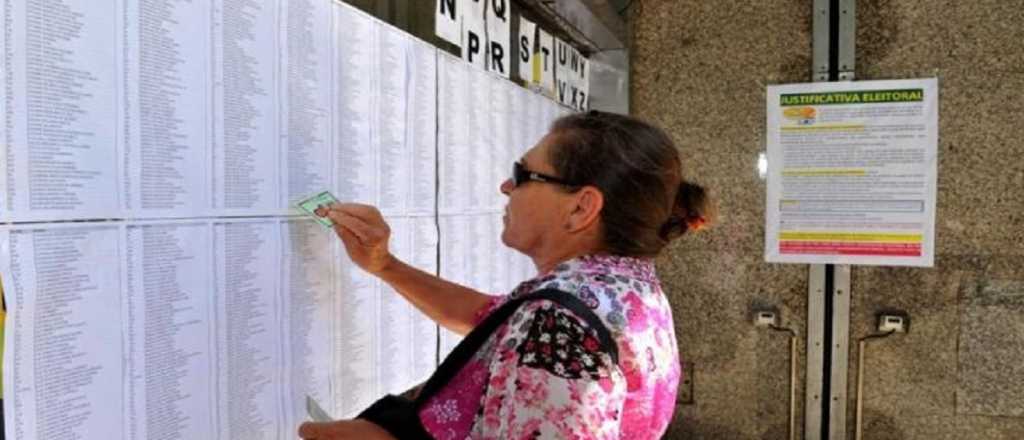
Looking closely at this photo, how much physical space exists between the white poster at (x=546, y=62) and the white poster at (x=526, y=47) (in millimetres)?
37

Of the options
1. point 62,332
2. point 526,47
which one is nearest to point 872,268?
point 526,47

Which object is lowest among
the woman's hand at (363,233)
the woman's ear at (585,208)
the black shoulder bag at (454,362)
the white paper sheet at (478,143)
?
the black shoulder bag at (454,362)

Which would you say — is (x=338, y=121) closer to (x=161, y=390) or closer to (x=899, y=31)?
(x=161, y=390)

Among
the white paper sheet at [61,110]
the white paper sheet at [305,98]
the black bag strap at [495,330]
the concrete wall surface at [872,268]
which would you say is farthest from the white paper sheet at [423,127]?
the concrete wall surface at [872,268]

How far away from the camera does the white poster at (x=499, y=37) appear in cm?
157

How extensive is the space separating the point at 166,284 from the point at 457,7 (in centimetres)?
85

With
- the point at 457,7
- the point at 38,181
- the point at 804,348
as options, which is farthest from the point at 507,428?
the point at 804,348

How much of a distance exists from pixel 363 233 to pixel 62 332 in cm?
47

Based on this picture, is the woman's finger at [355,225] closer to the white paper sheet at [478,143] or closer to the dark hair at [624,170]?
the dark hair at [624,170]

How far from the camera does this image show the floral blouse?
74 centimetres

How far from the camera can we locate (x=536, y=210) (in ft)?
3.20

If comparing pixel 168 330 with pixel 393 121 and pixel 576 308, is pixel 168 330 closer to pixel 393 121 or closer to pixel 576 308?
pixel 576 308

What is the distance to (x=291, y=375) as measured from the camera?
0.96m

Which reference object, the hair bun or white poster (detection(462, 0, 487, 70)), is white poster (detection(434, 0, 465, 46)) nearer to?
white poster (detection(462, 0, 487, 70))
